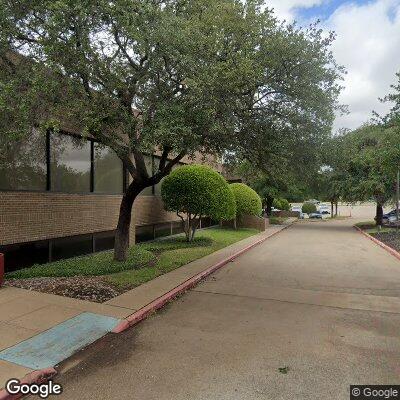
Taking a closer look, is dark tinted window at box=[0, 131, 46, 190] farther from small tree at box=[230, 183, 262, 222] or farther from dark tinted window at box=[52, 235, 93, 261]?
small tree at box=[230, 183, 262, 222]

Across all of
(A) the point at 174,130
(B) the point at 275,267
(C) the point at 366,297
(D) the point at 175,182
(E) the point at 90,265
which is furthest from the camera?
(D) the point at 175,182

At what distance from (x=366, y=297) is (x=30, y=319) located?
722 centimetres

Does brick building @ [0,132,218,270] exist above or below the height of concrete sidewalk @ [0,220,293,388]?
above

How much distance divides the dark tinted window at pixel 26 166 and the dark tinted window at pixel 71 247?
1968 mm

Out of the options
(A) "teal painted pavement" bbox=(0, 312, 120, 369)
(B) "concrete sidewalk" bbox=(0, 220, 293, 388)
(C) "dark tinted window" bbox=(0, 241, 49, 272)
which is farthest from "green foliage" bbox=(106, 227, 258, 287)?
(C) "dark tinted window" bbox=(0, 241, 49, 272)

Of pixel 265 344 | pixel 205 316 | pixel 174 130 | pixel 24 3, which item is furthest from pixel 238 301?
pixel 24 3

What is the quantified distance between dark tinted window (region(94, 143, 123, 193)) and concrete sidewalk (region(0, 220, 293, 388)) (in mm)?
5512

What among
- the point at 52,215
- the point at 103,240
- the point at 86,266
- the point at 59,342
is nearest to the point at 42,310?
the point at 59,342

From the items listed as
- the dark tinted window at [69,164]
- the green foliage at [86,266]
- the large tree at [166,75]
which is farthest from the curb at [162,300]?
the dark tinted window at [69,164]

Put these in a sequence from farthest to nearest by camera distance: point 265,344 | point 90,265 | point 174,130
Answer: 1. point 90,265
2. point 174,130
3. point 265,344

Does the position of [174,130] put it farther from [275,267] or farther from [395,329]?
[275,267]

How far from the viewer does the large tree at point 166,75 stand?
24.7 feet

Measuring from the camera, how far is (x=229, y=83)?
8.27 meters

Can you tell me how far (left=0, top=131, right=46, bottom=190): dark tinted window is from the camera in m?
9.65
